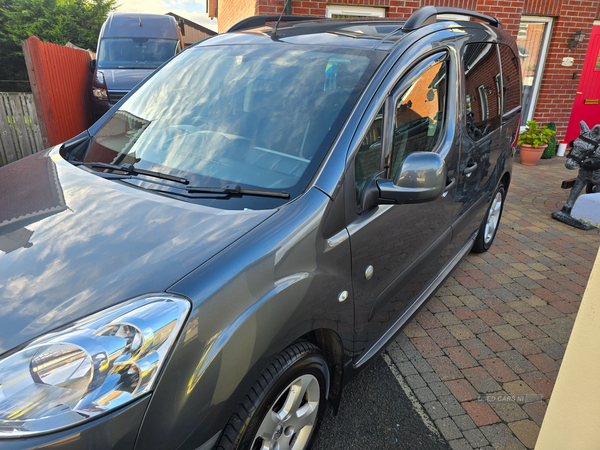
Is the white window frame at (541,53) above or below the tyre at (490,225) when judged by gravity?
above

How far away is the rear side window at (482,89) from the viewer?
2.83m

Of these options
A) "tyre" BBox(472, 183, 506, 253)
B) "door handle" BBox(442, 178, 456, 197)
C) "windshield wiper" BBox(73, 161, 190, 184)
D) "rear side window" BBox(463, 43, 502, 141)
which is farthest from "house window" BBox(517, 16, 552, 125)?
"windshield wiper" BBox(73, 161, 190, 184)

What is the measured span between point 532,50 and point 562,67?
70cm

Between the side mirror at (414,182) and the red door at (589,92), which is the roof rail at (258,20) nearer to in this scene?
the side mirror at (414,182)

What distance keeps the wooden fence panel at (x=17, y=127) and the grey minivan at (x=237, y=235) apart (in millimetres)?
5743

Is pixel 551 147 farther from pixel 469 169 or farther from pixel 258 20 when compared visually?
pixel 258 20

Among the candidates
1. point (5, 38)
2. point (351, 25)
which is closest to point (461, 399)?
point (351, 25)

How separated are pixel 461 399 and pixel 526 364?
0.65 metres

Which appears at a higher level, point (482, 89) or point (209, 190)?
point (482, 89)

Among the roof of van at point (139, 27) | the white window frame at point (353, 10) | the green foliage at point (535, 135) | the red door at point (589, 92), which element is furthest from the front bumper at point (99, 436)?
the red door at point (589, 92)

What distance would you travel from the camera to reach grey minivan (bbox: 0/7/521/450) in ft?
3.86

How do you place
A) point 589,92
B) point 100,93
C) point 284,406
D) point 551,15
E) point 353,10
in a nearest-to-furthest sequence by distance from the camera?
1. point 284,406
2. point 353,10
3. point 551,15
4. point 100,93
5. point 589,92

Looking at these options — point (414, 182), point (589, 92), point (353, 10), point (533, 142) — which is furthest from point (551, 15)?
point (414, 182)

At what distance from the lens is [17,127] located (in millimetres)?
7020
